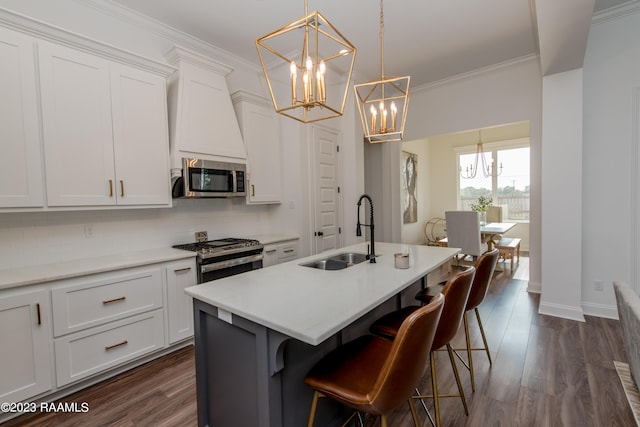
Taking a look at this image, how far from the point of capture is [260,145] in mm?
3652

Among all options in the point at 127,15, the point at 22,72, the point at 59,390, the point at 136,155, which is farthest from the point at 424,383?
the point at 127,15

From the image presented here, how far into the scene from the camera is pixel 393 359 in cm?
103

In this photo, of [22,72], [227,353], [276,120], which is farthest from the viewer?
[276,120]

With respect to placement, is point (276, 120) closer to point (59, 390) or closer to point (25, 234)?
point (25, 234)

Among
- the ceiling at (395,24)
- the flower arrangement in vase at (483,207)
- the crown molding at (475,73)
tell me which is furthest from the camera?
the flower arrangement in vase at (483,207)

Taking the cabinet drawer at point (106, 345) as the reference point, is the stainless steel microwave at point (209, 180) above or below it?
above

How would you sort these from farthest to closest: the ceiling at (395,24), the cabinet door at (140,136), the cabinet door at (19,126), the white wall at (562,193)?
the white wall at (562,193) < the ceiling at (395,24) < the cabinet door at (140,136) < the cabinet door at (19,126)

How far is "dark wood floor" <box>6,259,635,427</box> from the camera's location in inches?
70.1

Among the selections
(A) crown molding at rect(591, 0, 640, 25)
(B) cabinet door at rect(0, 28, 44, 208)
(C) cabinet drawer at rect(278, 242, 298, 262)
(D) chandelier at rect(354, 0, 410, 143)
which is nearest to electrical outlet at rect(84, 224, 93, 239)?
(B) cabinet door at rect(0, 28, 44, 208)

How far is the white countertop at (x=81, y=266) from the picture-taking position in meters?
1.87

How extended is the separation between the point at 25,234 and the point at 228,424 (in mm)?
2146

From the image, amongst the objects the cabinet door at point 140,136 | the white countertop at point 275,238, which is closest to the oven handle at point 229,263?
the white countertop at point 275,238

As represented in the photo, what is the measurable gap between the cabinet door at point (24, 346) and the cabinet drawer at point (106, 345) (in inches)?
3.2

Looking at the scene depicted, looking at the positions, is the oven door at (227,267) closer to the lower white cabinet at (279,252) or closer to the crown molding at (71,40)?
the lower white cabinet at (279,252)
